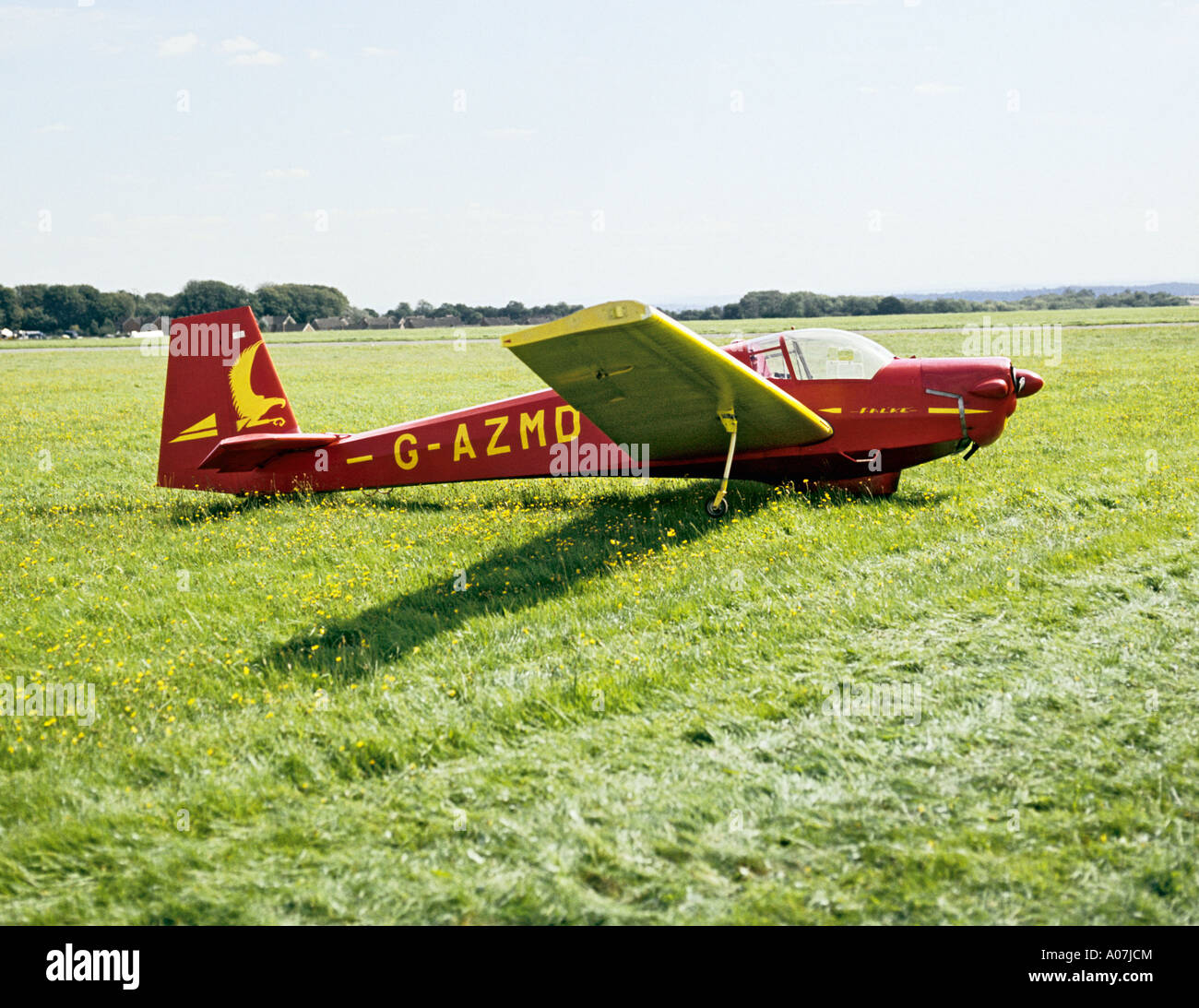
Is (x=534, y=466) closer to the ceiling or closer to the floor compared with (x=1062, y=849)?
closer to the ceiling

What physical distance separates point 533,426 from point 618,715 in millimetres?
5291

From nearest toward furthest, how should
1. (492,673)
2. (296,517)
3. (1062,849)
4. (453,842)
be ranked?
1. (1062,849)
2. (453,842)
3. (492,673)
4. (296,517)

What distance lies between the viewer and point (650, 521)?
8.86 m

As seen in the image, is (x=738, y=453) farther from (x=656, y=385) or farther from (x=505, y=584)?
(x=505, y=584)

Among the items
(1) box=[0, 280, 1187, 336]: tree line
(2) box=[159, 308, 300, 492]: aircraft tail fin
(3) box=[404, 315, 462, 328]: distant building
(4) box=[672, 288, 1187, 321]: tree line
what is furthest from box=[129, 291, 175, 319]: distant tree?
(2) box=[159, 308, 300, 492]: aircraft tail fin

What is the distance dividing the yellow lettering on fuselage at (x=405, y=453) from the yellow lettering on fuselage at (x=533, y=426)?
1322 millimetres

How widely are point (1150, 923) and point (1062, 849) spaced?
0.39 metres

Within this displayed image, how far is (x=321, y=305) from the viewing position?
128875 millimetres

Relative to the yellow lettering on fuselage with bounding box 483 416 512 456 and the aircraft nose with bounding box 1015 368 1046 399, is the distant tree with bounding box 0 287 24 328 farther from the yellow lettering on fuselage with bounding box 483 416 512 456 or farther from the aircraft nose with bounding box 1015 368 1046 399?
the aircraft nose with bounding box 1015 368 1046 399

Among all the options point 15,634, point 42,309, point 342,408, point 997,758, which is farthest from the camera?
point 42,309

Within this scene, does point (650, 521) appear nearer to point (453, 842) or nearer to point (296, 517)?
point (296, 517)

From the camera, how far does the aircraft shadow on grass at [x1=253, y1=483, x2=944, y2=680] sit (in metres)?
5.80

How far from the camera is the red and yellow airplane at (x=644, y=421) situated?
8.12 m

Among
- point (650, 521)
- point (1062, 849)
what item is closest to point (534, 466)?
point (650, 521)
